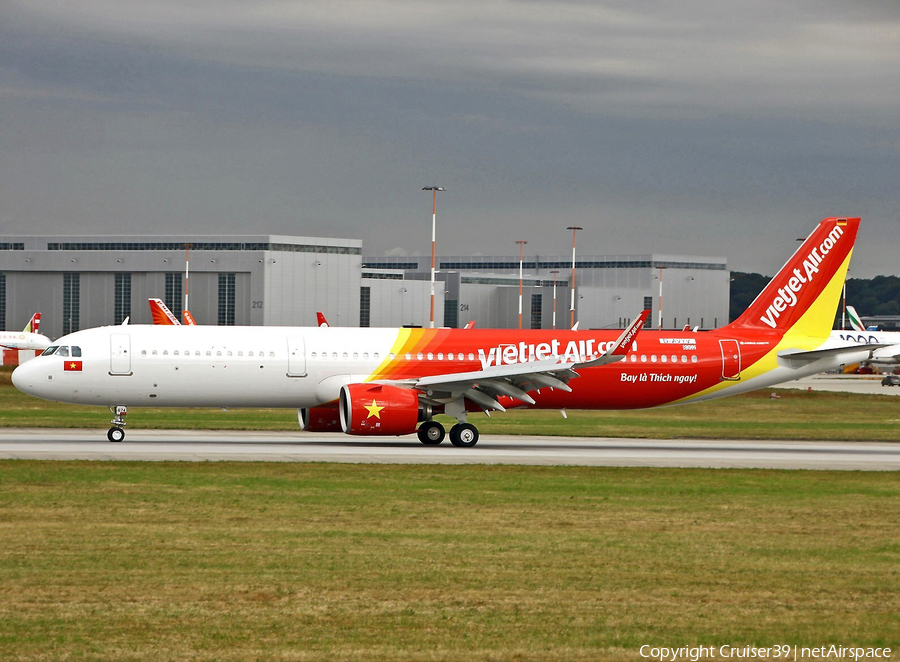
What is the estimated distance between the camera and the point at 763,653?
11766 mm

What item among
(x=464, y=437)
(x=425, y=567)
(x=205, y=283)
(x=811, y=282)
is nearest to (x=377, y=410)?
(x=464, y=437)

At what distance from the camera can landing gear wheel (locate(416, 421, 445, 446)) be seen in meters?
38.2

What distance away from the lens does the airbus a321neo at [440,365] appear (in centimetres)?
3634

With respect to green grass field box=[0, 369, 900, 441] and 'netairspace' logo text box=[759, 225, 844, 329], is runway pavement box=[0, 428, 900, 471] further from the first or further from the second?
'netairspace' logo text box=[759, 225, 844, 329]

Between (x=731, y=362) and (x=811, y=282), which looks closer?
(x=731, y=362)

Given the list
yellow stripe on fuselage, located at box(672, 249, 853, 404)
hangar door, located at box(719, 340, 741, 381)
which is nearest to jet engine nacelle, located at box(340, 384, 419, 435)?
yellow stripe on fuselage, located at box(672, 249, 853, 404)

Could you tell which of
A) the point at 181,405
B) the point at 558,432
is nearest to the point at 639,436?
the point at 558,432

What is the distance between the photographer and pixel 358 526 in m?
19.4

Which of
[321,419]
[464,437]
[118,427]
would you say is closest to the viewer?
[118,427]

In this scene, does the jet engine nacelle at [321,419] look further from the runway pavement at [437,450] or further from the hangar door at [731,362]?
the hangar door at [731,362]

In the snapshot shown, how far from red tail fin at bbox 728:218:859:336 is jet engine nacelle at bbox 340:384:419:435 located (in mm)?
13730

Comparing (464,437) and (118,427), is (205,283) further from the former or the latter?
(464,437)

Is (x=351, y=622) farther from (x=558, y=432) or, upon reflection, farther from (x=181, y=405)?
(x=558, y=432)

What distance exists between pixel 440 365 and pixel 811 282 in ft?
46.2
